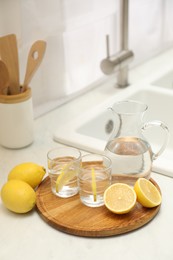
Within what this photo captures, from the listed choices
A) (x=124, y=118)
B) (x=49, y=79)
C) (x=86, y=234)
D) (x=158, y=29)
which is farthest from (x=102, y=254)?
(x=158, y=29)

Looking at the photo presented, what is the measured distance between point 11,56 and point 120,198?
0.44 meters

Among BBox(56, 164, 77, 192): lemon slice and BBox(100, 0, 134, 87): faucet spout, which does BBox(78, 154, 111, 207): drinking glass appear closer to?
BBox(56, 164, 77, 192): lemon slice

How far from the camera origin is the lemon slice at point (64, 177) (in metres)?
0.94

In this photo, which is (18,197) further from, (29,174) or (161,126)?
(161,126)

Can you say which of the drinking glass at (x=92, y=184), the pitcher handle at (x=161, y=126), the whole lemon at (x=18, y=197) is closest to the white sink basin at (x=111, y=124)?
the pitcher handle at (x=161, y=126)

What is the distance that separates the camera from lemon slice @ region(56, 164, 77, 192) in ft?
3.08

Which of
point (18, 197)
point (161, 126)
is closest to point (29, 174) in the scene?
point (18, 197)

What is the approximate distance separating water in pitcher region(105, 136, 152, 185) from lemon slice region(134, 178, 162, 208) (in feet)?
0.16

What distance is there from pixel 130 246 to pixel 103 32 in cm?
92

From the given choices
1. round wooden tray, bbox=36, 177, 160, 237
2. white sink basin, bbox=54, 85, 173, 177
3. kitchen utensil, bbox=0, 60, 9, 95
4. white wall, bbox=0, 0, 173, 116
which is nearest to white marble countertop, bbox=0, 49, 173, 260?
round wooden tray, bbox=36, 177, 160, 237

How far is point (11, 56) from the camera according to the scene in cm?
111

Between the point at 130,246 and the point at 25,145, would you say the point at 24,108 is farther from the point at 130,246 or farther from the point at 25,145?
the point at 130,246


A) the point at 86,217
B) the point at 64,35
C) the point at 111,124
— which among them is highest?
the point at 64,35

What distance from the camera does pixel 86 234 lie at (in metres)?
0.86
